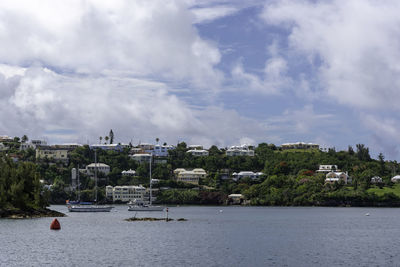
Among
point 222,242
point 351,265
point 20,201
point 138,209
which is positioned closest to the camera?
point 351,265

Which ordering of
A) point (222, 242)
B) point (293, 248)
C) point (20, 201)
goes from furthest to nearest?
point (20, 201) → point (222, 242) → point (293, 248)

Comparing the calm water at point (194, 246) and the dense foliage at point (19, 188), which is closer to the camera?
the calm water at point (194, 246)

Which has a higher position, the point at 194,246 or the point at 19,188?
the point at 19,188

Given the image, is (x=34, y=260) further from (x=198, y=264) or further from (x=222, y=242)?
(x=222, y=242)

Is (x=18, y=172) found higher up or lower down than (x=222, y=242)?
higher up

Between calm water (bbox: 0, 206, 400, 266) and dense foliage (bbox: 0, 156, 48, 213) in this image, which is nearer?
calm water (bbox: 0, 206, 400, 266)

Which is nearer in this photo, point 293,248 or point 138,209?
point 293,248

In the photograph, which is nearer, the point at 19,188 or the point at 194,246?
the point at 194,246

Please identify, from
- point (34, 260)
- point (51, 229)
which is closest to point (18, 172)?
point (51, 229)

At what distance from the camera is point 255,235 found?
89.3m

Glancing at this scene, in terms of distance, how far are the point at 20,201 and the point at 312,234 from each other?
193ft

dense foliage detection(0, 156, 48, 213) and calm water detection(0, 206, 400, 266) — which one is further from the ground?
dense foliage detection(0, 156, 48, 213)

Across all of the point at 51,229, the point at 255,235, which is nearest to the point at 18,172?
the point at 51,229

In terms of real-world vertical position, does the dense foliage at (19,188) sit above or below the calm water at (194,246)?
above
